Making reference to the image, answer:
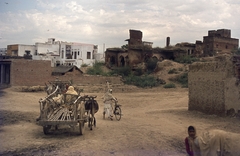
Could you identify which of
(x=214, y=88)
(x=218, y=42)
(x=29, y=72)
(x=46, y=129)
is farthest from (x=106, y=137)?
(x=218, y=42)

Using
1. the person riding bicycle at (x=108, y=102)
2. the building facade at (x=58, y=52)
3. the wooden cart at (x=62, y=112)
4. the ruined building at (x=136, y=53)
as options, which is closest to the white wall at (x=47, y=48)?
the building facade at (x=58, y=52)

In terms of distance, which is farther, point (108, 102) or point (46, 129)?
point (108, 102)

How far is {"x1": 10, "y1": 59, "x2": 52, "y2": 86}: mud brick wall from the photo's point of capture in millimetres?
26906

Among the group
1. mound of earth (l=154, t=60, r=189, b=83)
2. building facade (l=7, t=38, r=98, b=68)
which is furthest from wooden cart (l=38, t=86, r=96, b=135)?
building facade (l=7, t=38, r=98, b=68)

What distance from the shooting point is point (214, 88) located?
1284 centimetres

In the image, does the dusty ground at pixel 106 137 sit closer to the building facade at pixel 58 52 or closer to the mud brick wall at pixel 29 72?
the mud brick wall at pixel 29 72

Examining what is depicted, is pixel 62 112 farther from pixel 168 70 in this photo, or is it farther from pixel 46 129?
pixel 168 70

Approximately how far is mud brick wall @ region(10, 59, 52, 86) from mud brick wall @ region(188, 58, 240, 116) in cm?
1876

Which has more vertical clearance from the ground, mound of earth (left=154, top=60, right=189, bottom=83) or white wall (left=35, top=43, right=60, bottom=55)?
white wall (left=35, top=43, right=60, bottom=55)

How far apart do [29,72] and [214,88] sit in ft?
68.0

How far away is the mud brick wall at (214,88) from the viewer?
39.8 ft

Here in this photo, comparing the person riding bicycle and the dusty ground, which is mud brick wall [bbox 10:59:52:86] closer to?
the dusty ground

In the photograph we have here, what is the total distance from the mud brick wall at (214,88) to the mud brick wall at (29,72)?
1876cm

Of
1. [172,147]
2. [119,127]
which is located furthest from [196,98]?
[172,147]
